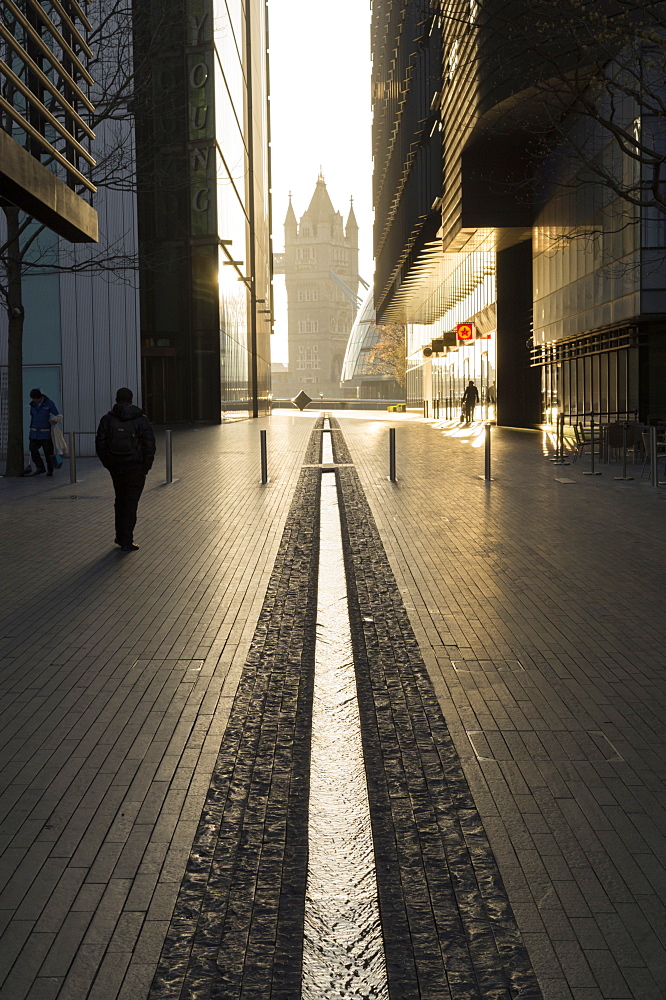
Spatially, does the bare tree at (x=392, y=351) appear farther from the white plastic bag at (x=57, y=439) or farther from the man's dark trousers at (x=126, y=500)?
the man's dark trousers at (x=126, y=500)

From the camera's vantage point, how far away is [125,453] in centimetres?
1117

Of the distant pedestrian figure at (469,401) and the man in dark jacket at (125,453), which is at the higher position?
the distant pedestrian figure at (469,401)

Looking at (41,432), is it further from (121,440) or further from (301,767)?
(301,767)

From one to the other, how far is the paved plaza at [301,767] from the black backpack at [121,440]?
1112 mm

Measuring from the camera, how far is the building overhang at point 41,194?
7.76m

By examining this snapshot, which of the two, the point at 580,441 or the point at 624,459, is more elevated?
the point at 580,441

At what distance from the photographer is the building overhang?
7.76 metres

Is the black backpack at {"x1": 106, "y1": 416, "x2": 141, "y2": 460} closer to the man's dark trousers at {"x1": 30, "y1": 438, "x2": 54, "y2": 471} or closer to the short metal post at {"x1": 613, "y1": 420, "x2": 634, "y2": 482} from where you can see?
the short metal post at {"x1": 613, "y1": 420, "x2": 634, "y2": 482}

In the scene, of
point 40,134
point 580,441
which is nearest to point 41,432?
point 580,441

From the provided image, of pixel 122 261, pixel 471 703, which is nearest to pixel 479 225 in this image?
pixel 122 261

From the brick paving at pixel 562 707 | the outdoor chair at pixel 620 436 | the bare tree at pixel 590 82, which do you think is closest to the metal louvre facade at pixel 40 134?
the brick paving at pixel 562 707

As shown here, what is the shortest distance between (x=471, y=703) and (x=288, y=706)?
910 millimetres

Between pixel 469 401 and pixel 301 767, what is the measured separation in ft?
134

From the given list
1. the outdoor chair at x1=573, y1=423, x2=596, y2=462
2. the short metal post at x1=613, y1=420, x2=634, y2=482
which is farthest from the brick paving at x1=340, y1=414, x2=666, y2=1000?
the outdoor chair at x1=573, y1=423, x2=596, y2=462
